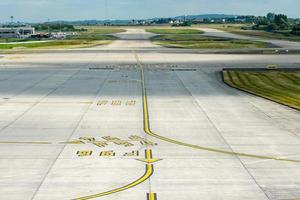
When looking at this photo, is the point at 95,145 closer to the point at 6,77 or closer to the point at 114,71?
the point at 6,77

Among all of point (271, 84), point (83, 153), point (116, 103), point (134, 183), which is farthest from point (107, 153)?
point (271, 84)

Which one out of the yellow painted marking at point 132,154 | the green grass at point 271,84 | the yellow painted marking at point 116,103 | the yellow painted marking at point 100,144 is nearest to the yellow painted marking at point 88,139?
the yellow painted marking at point 100,144

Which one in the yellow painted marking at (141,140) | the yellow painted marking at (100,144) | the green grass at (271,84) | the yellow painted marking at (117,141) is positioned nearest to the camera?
the yellow painted marking at (100,144)

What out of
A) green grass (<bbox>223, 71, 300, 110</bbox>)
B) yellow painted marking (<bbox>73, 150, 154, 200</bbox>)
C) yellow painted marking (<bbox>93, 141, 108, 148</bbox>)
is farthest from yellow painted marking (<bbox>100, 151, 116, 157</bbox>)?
green grass (<bbox>223, 71, 300, 110</bbox>)

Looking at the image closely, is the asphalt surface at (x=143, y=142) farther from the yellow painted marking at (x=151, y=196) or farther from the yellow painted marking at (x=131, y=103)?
the yellow painted marking at (x=131, y=103)

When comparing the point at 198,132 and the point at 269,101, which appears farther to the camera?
the point at 269,101

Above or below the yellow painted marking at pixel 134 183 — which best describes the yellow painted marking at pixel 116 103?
above

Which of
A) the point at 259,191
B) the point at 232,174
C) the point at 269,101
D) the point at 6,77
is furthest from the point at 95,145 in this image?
the point at 6,77
